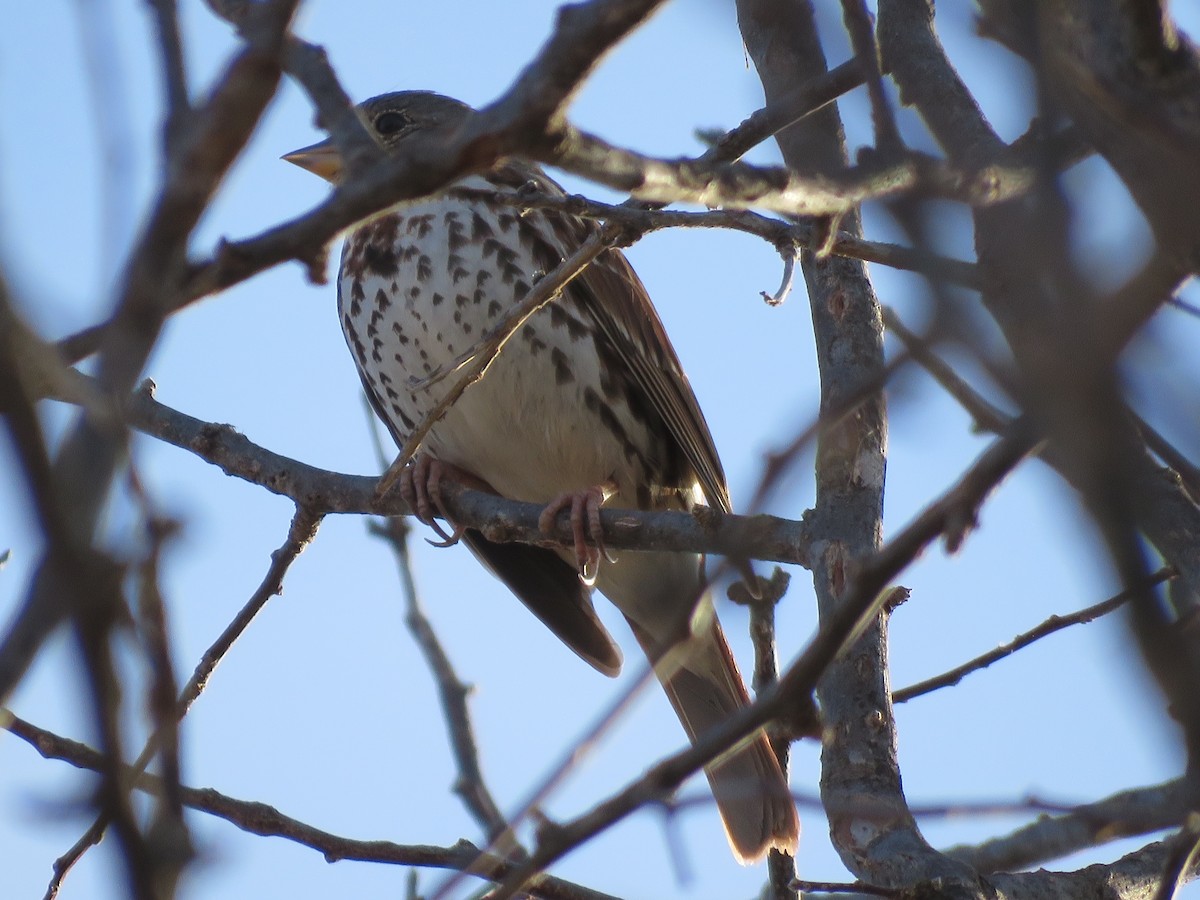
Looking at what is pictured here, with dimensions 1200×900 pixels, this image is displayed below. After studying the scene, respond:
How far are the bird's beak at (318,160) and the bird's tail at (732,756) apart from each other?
2027mm

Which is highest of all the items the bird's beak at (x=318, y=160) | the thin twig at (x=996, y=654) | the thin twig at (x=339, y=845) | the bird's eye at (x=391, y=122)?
the bird's eye at (x=391, y=122)

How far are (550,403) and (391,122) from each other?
1.59m

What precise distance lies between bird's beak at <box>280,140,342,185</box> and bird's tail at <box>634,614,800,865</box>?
2.03 m

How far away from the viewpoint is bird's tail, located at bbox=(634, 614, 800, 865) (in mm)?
4641

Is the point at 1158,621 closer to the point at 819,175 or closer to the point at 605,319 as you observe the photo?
the point at 819,175

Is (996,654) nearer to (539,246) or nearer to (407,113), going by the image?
(539,246)

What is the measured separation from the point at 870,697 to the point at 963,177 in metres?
1.34

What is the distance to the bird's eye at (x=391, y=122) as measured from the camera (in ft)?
18.5

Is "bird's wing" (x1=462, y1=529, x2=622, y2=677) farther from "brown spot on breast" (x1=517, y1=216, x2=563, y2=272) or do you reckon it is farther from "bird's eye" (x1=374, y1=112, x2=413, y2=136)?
"bird's eye" (x1=374, y1=112, x2=413, y2=136)

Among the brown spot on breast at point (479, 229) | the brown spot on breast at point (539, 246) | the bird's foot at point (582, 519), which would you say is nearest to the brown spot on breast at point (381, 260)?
the brown spot on breast at point (479, 229)

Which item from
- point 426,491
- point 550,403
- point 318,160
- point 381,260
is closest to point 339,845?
point 426,491

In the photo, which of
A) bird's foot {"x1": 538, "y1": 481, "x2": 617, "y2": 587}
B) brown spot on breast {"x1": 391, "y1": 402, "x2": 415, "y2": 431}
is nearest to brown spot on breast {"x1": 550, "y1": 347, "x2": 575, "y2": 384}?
brown spot on breast {"x1": 391, "y1": 402, "x2": 415, "y2": 431}

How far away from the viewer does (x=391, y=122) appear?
5.64 meters

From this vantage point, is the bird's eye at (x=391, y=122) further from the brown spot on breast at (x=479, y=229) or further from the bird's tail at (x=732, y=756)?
the bird's tail at (x=732, y=756)
